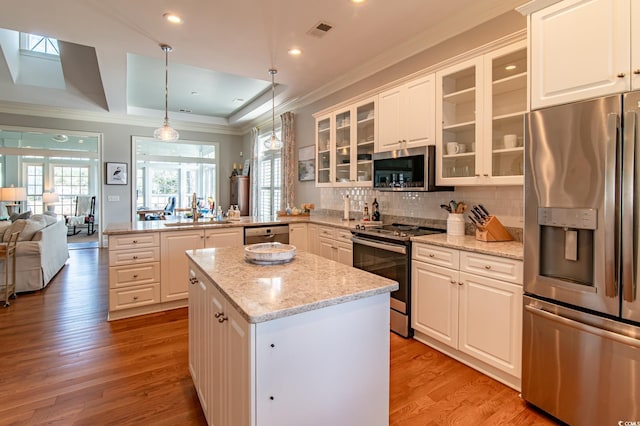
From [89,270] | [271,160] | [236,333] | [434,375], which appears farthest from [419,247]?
[89,270]

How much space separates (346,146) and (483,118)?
1822mm

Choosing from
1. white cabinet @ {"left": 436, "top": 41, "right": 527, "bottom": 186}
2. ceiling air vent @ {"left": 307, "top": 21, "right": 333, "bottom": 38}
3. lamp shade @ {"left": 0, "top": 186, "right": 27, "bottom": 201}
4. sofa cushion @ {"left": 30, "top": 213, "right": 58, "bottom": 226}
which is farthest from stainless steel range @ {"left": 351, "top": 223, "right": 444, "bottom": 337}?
lamp shade @ {"left": 0, "top": 186, "right": 27, "bottom": 201}

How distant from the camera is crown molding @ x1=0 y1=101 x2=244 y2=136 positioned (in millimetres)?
6371

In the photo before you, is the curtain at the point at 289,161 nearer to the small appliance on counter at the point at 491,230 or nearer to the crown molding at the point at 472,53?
the crown molding at the point at 472,53

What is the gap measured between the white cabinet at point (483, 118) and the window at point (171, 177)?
7.04 m

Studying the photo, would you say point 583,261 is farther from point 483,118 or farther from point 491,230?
point 483,118

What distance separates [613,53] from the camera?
166 centimetres

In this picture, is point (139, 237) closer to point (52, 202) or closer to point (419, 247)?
point (419, 247)

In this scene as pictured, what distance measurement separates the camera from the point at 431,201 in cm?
343

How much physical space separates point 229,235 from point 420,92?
260cm

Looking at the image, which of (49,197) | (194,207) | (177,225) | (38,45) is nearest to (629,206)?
(177,225)

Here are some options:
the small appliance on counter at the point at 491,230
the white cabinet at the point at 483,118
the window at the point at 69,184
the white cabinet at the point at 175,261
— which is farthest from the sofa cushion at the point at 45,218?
the small appliance on counter at the point at 491,230

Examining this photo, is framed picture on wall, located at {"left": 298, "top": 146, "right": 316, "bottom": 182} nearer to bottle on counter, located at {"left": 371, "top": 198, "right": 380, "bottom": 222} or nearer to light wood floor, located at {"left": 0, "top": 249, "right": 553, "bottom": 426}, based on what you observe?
bottle on counter, located at {"left": 371, "top": 198, "right": 380, "bottom": 222}

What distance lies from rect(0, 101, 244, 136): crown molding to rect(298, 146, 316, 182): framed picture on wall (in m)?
3.55
